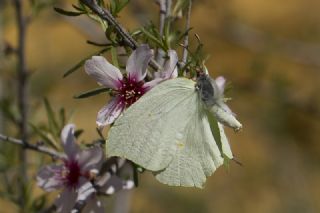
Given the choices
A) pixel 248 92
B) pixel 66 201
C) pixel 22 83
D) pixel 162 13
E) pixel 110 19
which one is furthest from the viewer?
pixel 248 92

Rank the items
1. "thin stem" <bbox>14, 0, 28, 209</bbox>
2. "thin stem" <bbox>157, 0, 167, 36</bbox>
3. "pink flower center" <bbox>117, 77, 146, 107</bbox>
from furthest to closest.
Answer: "thin stem" <bbox>14, 0, 28, 209</bbox>, "thin stem" <bbox>157, 0, 167, 36</bbox>, "pink flower center" <bbox>117, 77, 146, 107</bbox>

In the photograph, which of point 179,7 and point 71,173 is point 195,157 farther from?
point 179,7

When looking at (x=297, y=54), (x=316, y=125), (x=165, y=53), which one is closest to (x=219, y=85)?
(x=165, y=53)

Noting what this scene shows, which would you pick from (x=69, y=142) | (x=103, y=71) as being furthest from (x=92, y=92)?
(x=69, y=142)

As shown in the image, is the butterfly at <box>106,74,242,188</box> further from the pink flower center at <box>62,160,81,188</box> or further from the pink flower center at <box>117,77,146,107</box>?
the pink flower center at <box>62,160,81,188</box>

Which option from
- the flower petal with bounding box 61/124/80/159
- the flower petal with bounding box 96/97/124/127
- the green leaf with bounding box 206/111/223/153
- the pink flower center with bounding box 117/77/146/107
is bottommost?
the flower petal with bounding box 61/124/80/159

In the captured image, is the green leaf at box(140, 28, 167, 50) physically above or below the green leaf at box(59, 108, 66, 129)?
above

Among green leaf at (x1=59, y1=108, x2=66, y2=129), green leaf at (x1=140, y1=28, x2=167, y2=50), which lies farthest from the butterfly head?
green leaf at (x1=59, y1=108, x2=66, y2=129)
